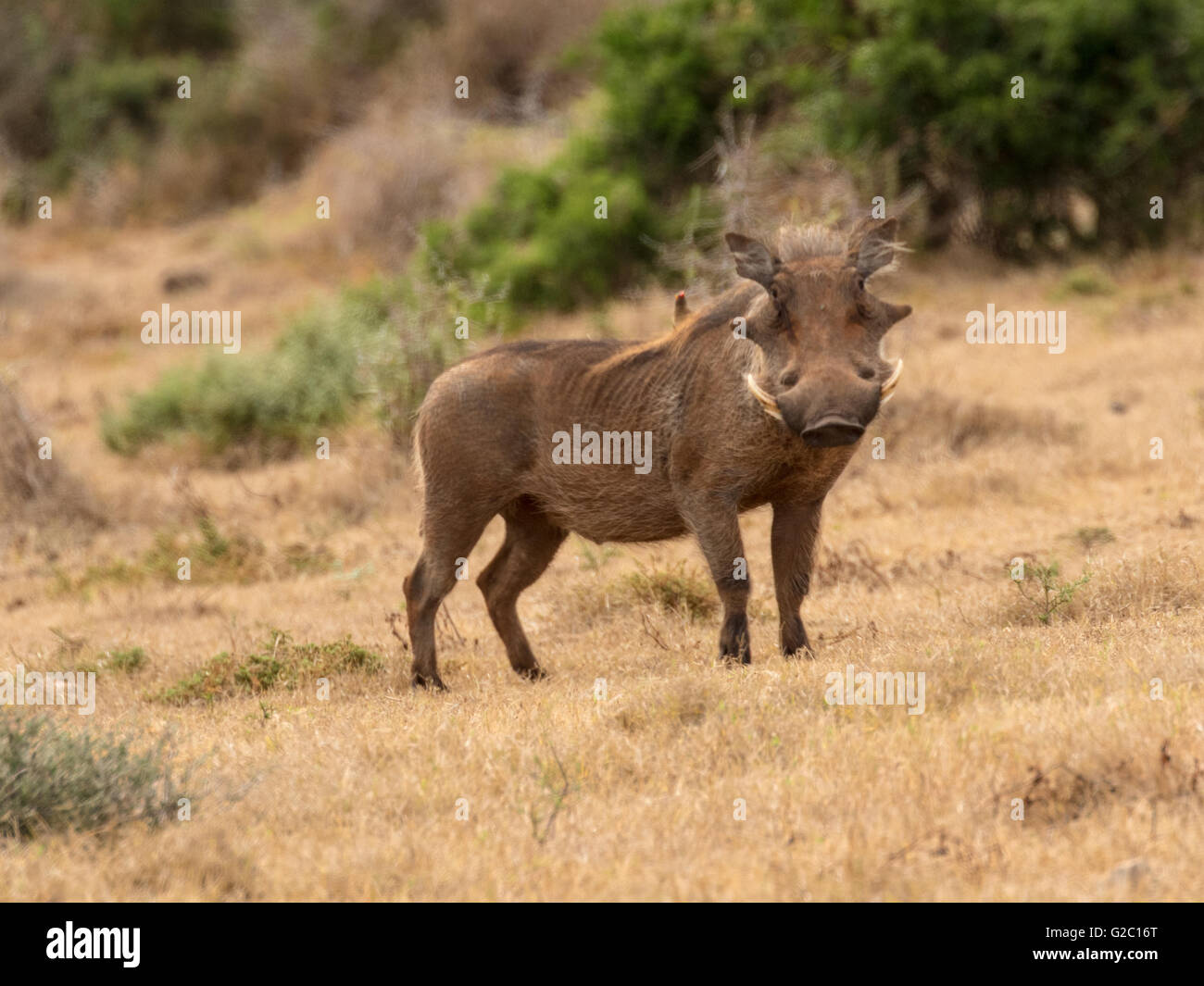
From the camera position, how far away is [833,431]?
5.12 m

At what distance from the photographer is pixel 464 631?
7.41 m

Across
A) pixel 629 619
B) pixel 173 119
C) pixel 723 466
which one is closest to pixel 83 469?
pixel 629 619

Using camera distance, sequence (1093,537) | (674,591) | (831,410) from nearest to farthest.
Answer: (831,410), (674,591), (1093,537)

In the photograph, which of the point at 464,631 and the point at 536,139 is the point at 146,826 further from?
the point at 536,139

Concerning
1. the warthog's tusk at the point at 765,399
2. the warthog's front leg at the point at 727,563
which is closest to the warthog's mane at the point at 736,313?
the warthog's tusk at the point at 765,399

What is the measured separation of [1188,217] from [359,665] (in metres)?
11.4

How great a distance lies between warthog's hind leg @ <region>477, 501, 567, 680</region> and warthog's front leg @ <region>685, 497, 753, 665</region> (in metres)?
0.88

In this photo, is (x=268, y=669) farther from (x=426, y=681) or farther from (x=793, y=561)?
(x=793, y=561)

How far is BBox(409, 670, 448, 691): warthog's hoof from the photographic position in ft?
20.8

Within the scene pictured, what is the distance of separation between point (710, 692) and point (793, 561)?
1046 millimetres

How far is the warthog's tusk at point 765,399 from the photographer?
17.5ft

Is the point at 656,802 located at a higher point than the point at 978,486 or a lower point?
lower

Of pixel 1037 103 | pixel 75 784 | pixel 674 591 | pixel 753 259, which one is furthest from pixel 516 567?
pixel 1037 103
